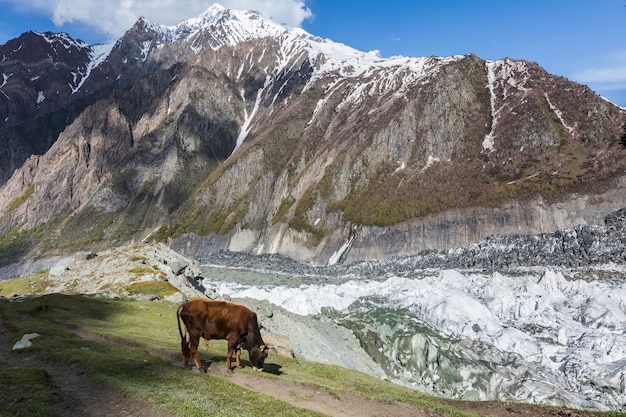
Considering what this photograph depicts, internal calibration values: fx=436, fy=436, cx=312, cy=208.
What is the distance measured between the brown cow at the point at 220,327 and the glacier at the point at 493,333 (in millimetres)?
19163

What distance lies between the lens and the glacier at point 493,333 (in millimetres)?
29594

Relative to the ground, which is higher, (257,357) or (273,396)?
(257,357)

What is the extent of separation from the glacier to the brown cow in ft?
62.9

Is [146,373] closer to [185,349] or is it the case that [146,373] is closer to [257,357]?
[185,349]

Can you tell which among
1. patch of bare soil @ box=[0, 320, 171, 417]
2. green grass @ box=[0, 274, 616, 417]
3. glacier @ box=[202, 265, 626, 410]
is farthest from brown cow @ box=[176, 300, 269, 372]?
glacier @ box=[202, 265, 626, 410]

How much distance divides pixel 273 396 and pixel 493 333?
2948 cm

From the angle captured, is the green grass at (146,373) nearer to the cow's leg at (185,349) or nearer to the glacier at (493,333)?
the cow's leg at (185,349)

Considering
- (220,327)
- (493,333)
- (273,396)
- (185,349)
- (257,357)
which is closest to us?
(273,396)

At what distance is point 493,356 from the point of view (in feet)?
112

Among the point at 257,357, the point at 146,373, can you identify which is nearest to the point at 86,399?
the point at 146,373

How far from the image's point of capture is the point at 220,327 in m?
16.1

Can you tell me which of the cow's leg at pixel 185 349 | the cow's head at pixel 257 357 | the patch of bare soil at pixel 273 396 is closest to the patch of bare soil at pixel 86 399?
the patch of bare soil at pixel 273 396

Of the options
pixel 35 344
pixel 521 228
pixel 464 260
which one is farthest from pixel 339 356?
pixel 521 228

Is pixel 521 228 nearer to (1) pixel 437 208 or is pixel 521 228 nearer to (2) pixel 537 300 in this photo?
(1) pixel 437 208
